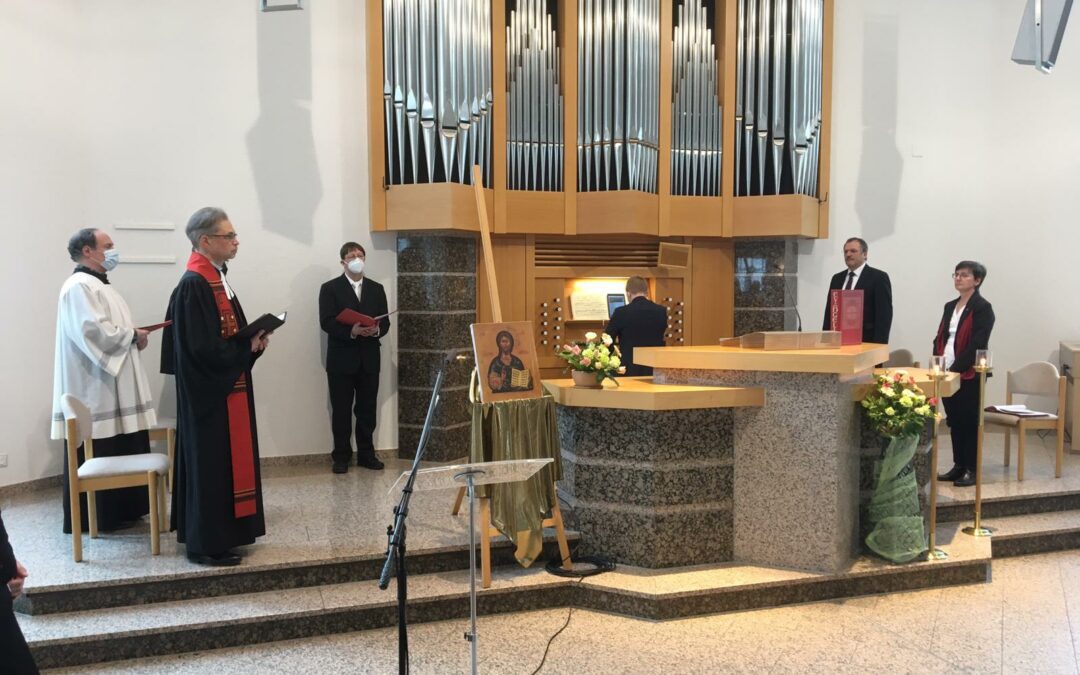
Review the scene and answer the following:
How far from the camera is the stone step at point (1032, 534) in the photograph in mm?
5066

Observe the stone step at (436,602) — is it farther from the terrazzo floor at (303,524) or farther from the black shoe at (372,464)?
the black shoe at (372,464)

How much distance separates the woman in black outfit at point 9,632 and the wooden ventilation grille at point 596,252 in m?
4.80

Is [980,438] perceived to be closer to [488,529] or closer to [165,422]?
[488,529]

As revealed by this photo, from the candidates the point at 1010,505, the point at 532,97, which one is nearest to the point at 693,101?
the point at 532,97

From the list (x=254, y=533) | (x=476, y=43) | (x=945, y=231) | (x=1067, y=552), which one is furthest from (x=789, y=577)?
(x=945, y=231)

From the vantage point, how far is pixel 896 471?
4488 mm

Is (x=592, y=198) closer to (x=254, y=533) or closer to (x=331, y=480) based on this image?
(x=331, y=480)

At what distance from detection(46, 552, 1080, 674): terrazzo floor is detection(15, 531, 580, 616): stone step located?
0.37 meters

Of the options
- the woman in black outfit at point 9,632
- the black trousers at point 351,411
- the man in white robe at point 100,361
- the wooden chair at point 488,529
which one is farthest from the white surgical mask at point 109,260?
the woman in black outfit at point 9,632

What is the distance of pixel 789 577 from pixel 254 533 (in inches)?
105

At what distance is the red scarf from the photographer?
4129 mm

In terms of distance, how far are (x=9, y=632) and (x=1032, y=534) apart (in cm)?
523

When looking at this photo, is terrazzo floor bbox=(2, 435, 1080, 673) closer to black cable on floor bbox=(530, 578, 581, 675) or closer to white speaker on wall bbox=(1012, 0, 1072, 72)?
black cable on floor bbox=(530, 578, 581, 675)

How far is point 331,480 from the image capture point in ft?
19.1
